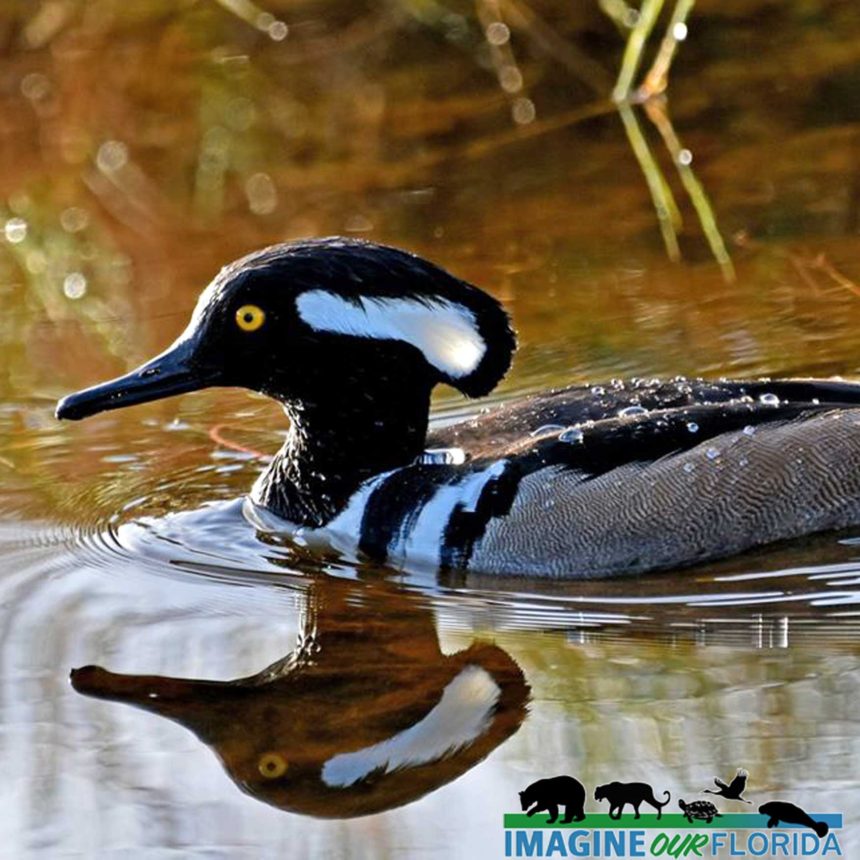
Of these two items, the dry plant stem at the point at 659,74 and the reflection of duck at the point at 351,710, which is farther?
the dry plant stem at the point at 659,74

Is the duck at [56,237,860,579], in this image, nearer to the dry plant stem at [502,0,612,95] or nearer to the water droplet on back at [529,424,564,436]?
the water droplet on back at [529,424,564,436]

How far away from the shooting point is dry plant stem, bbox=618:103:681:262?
34.0ft

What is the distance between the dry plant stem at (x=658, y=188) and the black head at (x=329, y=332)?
3.01 meters

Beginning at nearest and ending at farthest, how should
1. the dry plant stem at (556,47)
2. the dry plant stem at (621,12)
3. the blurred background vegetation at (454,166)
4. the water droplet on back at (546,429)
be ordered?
1. the water droplet on back at (546,429)
2. the blurred background vegetation at (454,166)
3. the dry plant stem at (621,12)
4. the dry plant stem at (556,47)

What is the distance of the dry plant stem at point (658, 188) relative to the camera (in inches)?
408

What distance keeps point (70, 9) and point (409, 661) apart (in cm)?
889

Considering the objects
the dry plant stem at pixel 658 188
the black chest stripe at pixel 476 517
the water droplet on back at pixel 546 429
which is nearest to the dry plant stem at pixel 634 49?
the dry plant stem at pixel 658 188

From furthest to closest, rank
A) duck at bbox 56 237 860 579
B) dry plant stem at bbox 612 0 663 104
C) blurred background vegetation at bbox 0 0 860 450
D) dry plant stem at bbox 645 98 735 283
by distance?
dry plant stem at bbox 612 0 663 104 → dry plant stem at bbox 645 98 735 283 → blurred background vegetation at bbox 0 0 860 450 → duck at bbox 56 237 860 579

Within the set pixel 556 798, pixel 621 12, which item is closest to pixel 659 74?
pixel 621 12

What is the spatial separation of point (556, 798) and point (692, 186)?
6005mm

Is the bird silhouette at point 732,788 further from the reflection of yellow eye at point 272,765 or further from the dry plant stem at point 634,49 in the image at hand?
the dry plant stem at point 634,49

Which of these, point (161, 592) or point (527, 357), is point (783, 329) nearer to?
point (527, 357)

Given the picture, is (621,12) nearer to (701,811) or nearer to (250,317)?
(250,317)

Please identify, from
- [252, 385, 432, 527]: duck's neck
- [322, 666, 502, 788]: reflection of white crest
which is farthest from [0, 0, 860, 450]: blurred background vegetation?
[322, 666, 502, 788]: reflection of white crest
